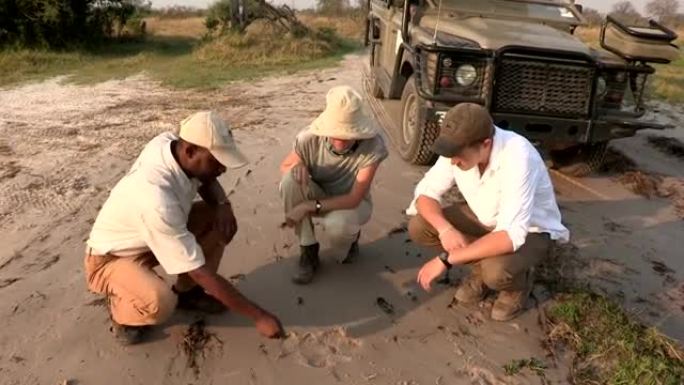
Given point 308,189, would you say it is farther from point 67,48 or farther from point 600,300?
point 67,48

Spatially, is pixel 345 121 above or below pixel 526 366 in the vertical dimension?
above

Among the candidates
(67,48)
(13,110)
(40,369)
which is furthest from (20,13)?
(40,369)

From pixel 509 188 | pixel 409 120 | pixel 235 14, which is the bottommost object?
pixel 409 120

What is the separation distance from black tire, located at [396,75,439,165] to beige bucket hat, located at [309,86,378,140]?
1789 mm

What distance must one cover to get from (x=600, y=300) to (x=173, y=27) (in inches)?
850

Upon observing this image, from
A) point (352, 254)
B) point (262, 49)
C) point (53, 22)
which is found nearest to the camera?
point (352, 254)

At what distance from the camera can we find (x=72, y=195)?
4.62 metres

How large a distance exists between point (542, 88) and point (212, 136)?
125 inches

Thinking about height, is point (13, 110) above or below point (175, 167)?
below

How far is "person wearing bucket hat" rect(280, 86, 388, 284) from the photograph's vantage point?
3.12m

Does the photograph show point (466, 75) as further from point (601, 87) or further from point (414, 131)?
point (601, 87)

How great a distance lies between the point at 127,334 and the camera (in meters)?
2.79

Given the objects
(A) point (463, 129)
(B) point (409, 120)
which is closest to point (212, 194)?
(A) point (463, 129)

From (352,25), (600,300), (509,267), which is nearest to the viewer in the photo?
(509,267)
